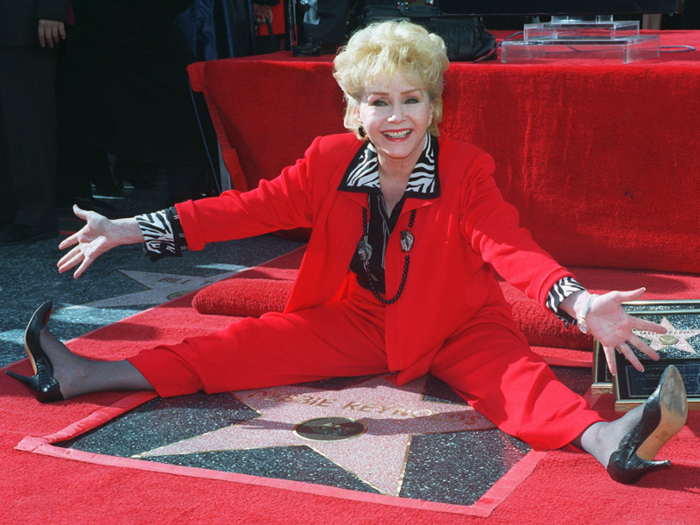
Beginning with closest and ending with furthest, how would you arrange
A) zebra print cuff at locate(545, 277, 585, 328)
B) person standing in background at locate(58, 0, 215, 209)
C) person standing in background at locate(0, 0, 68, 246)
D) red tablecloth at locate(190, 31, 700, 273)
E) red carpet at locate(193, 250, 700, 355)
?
1. zebra print cuff at locate(545, 277, 585, 328)
2. red carpet at locate(193, 250, 700, 355)
3. red tablecloth at locate(190, 31, 700, 273)
4. person standing in background at locate(0, 0, 68, 246)
5. person standing in background at locate(58, 0, 215, 209)

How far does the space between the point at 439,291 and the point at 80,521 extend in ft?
3.23

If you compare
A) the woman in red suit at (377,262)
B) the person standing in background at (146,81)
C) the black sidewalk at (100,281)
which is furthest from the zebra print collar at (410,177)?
the person standing in background at (146,81)

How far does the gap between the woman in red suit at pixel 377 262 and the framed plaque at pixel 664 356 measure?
21 centimetres

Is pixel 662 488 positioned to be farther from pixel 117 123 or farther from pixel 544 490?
pixel 117 123

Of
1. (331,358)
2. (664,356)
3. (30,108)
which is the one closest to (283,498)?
(331,358)

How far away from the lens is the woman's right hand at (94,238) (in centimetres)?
195

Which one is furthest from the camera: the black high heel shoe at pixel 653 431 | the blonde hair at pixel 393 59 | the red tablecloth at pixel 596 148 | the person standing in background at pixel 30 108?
the person standing in background at pixel 30 108

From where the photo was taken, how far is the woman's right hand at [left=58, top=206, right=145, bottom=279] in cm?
195

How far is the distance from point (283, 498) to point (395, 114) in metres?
0.94

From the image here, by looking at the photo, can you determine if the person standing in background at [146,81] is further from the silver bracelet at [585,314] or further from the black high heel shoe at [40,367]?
the silver bracelet at [585,314]

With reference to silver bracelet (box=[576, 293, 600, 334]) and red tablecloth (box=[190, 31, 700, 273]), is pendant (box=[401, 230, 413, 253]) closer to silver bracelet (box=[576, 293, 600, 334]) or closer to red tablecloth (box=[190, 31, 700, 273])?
silver bracelet (box=[576, 293, 600, 334])

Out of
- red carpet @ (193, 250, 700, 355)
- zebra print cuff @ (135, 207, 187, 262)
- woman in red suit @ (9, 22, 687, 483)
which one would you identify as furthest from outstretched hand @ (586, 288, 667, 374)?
zebra print cuff @ (135, 207, 187, 262)

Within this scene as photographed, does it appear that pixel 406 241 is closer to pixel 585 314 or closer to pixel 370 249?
pixel 370 249

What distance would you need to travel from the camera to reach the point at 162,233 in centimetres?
201
